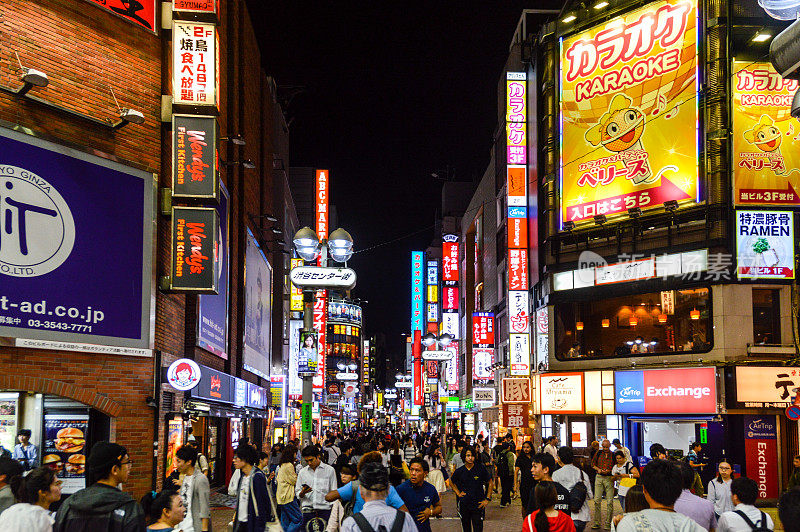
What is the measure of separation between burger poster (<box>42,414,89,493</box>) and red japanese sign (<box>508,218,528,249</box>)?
22.9m

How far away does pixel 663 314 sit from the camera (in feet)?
97.2

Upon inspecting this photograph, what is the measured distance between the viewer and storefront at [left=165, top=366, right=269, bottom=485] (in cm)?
1920

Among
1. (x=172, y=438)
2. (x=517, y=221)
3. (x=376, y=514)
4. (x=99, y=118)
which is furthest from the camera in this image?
(x=517, y=221)

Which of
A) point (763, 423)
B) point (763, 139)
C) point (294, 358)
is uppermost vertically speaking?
point (763, 139)

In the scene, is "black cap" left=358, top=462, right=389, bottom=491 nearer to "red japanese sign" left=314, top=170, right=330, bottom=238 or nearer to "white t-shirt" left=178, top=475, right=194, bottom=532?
"white t-shirt" left=178, top=475, right=194, bottom=532

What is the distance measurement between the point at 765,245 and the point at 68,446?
2035 centimetres

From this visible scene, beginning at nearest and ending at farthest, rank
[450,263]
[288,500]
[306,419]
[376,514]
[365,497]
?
[376,514] → [365,497] → [288,500] → [306,419] → [450,263]

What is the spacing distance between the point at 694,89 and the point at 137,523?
25.7m

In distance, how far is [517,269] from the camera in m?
36.6

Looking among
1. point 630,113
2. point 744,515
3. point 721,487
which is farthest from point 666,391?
point 744,515

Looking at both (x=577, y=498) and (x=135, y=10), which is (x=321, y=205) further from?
(x=577, y=498)

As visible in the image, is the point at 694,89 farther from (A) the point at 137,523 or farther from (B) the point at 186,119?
(A) the point at 137,523

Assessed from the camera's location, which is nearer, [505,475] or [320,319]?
[505,475]

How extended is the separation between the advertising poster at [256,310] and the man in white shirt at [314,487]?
740 inches
